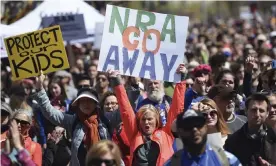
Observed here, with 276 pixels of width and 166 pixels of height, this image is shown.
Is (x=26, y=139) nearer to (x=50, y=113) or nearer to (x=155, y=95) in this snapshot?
(x=50, y=113)

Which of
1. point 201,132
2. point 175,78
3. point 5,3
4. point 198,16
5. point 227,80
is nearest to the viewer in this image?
point 201,132

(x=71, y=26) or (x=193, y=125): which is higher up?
(x=193, y=125)

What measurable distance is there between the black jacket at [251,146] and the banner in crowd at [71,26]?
8562mm

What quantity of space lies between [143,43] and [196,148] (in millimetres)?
2811

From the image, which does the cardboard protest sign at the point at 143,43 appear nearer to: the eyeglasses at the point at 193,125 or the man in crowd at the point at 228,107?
the man in crowd at the point at 228,107

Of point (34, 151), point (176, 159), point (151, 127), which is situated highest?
point (176, 159)

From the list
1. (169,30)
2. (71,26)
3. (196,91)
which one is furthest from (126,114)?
(71,26)

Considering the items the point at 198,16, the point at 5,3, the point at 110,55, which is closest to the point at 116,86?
the point at 110,55

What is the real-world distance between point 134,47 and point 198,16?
60.9 metres

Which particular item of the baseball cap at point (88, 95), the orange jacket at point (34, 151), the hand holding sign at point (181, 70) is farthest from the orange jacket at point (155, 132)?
the orange jacket at point (34, 151)

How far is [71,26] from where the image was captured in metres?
14.9

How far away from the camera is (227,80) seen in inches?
365

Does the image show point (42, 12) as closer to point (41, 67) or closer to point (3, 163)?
point (41, 67)

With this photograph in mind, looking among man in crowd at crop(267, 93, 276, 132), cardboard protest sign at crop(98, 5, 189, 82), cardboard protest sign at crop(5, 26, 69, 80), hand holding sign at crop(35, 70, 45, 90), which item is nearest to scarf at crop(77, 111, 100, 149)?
hand holding sign at crop(35, 70, 45, 90)
